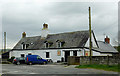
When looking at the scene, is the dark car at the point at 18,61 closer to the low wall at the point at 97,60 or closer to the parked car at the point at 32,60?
the parked car at the point at 32,60

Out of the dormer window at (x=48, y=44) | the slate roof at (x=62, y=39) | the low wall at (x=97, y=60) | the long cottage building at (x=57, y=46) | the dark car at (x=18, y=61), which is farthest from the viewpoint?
the dormer window at (x=48, y=44)

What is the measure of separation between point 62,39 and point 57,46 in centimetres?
212

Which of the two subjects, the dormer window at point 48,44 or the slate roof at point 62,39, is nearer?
the slate roof at point 62,39

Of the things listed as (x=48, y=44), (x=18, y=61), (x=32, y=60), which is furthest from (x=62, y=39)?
(x=18, y=61)

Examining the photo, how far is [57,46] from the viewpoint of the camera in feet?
130

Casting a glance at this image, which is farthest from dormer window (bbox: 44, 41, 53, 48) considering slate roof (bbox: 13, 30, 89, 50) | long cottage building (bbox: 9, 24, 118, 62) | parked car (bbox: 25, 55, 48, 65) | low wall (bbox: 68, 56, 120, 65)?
low wall (bbox: 68, 56, 120, 65)

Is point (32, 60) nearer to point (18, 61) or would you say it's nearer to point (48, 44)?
point (18, 61)

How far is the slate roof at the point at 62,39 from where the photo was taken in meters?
37.3

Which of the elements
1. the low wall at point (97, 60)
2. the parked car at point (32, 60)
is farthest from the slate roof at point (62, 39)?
the parked car at point (32, 60)

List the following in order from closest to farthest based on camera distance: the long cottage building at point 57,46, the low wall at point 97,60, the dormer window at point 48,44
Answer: the low wall at point 97,60 < the long cottage building at point 57,46 < the dormer window at point 48,44

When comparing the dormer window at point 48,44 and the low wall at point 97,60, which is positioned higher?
the dormer window at point 48,44

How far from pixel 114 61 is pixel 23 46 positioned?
28.2 m

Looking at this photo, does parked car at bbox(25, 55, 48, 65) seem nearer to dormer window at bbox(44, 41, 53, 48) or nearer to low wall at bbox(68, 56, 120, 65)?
low wall at bbox(68, 56, 120, 65)

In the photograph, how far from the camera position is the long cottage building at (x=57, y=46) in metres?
36.7
